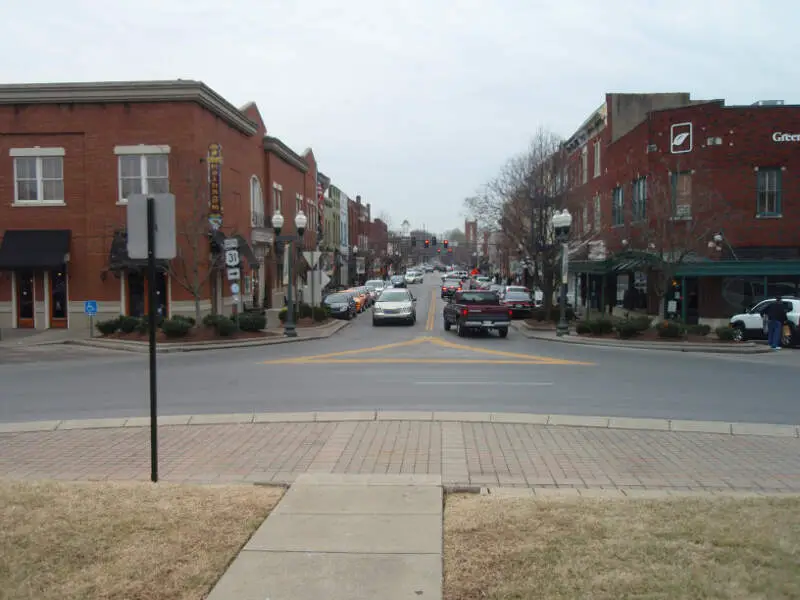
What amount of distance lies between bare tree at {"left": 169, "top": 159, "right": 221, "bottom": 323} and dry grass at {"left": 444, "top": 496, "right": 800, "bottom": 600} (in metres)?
20.8

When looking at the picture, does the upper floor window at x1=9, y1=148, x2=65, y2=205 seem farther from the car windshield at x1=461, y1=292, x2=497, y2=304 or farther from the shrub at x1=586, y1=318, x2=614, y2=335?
the shrub at x1=586, y1=318, x2=614, y2=335

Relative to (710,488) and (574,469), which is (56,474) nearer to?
(574,469)

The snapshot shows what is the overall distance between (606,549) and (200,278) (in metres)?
25.8

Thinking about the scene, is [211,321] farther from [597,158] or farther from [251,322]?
[597,158]

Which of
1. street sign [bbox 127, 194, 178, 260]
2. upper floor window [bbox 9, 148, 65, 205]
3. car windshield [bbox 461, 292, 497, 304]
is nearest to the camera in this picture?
street sign [bbox 127, 194, 178, 260]

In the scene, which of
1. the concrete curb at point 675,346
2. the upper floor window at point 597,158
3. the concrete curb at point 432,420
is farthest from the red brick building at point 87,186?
the upper floor window at point 597,158

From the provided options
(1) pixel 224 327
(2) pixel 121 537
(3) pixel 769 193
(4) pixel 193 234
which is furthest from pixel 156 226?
(3) pixel 769 193

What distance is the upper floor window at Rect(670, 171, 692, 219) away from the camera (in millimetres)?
31234

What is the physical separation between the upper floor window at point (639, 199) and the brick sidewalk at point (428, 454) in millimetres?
25623

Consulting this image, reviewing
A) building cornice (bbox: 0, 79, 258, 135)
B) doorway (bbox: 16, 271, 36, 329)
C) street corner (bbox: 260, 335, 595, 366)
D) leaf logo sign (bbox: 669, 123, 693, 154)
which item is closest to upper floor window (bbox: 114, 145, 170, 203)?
building cornice (bbox: 0, 79, 258, 135)

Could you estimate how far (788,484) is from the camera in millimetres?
7199

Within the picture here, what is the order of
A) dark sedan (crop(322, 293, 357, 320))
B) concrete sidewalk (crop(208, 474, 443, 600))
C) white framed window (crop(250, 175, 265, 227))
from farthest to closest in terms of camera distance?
white framed window (crop(250, 175, 265, 227))
dark sedan (crop(322, 293, 357, 320))
concrete sidewalk (crop(208, 474, 443, 600))

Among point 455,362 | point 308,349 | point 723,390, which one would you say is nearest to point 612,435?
point 723,390

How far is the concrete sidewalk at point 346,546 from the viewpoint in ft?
14.8
